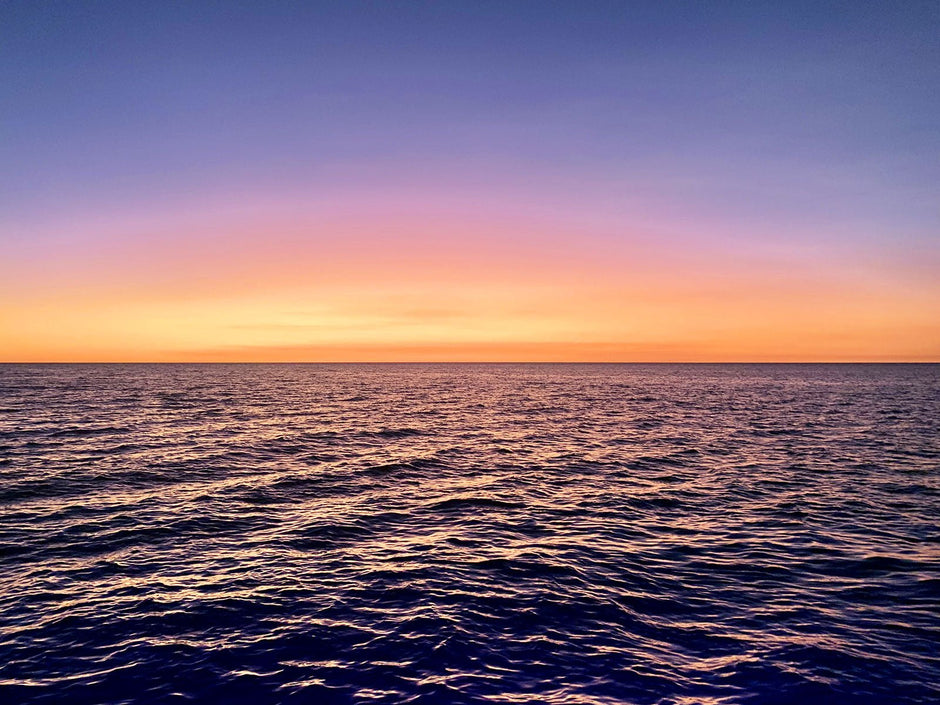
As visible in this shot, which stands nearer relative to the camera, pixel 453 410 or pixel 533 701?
pixel 533 701

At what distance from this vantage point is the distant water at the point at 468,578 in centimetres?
1036

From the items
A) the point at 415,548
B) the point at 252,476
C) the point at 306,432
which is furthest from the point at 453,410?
the point at 415,548

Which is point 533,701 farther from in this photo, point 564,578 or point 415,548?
point 415,548

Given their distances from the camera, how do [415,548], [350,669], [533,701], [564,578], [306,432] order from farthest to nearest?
[306,432], [415,548], [564,578], [350,669], [533,701]

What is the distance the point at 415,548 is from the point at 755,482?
60.0ft

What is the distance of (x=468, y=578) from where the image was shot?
1541cm

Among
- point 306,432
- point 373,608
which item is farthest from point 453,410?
point 373,608

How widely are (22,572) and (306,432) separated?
32.7 meters

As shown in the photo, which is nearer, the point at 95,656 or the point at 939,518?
the point at 95,656

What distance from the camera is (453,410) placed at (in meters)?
74.6

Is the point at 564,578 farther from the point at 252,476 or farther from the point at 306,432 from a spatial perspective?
the point at 306,432

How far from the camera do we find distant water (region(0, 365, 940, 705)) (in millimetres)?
10359

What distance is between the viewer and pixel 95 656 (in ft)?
36.6

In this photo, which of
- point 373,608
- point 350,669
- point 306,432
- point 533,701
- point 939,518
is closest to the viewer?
point 533,701
